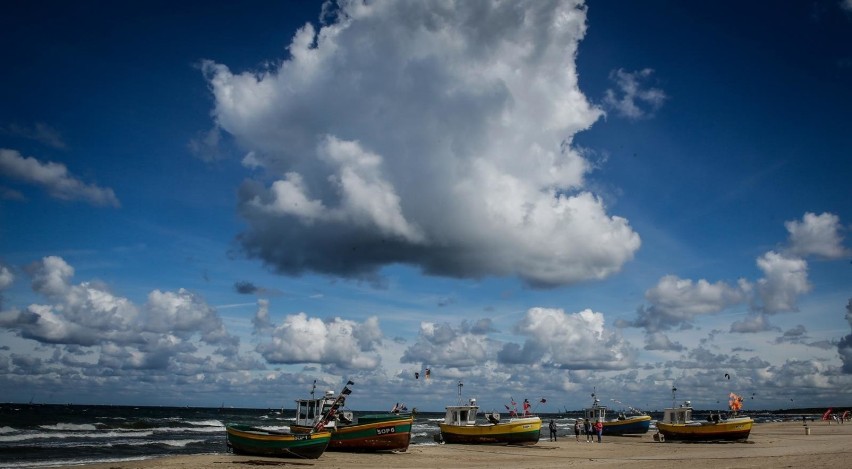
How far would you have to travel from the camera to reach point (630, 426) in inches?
2488

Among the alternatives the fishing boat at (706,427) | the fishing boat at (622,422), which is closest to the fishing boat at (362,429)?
the fishing boat at (706,427)

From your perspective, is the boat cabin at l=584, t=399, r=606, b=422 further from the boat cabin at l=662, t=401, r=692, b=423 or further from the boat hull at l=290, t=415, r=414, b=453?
the boat hull at l=290, t=415, r=414, b=453

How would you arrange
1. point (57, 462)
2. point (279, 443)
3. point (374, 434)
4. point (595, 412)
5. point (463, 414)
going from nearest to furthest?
point (279, 443), point (57, 462), point (374, 434), point (463, 414), point (595, 412)

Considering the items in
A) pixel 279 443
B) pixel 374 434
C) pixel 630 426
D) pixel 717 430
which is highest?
pixel 279 443

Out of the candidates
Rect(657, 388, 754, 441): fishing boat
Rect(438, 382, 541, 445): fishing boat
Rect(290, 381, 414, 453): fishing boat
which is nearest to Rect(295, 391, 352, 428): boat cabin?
Rect(290, 381, 414, 453): fishing boat

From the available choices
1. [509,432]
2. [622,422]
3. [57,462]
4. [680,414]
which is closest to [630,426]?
[622,422]

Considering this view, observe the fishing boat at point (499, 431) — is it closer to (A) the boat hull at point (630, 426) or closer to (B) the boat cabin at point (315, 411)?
(B) the boat cabin at point (315, 411)

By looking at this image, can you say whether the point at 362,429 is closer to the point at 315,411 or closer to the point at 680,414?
the point at 315,411

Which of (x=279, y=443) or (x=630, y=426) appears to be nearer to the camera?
(x=279, y=443)

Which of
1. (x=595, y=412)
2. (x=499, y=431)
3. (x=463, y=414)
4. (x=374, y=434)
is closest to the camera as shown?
(x=374, y=434)

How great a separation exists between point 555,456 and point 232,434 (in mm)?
20375

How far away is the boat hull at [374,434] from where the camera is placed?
3712 cm

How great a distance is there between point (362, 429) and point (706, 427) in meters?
28.3

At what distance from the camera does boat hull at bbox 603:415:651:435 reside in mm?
63094
